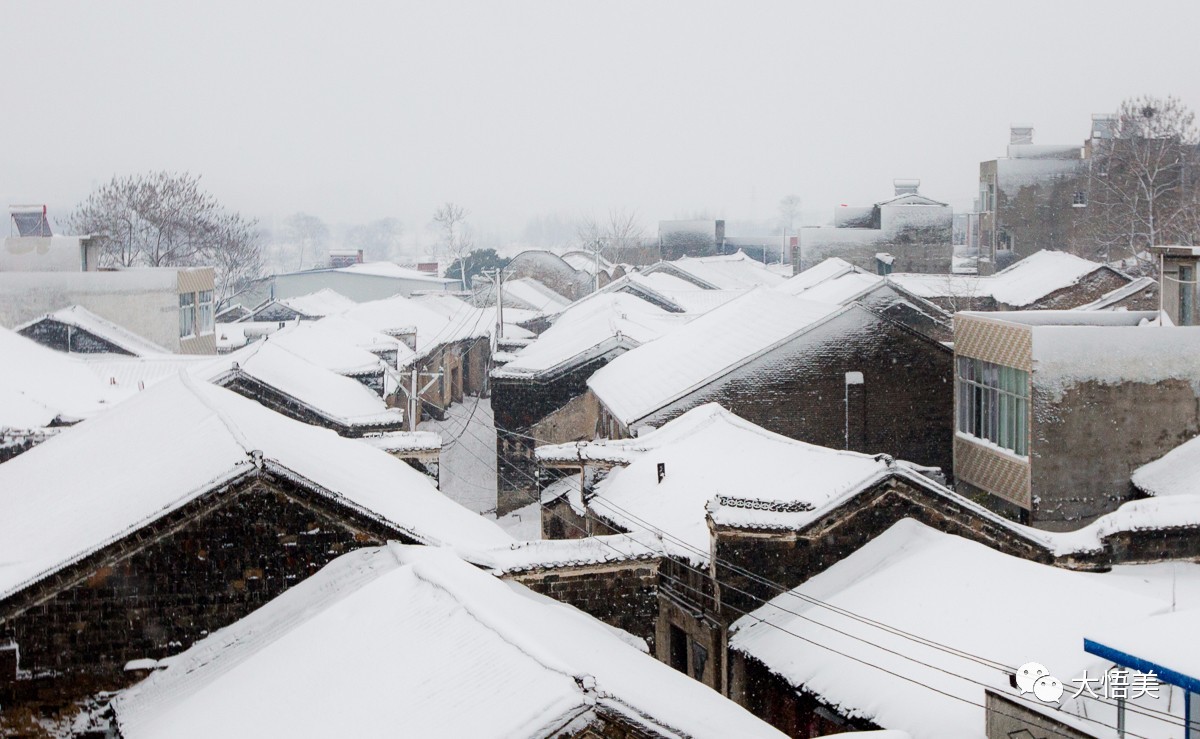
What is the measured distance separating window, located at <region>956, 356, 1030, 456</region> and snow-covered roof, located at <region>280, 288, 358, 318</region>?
34.0 metres

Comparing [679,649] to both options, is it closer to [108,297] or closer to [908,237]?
[108,297]

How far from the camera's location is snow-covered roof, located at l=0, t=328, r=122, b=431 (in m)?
24.7

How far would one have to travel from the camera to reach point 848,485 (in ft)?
52.3

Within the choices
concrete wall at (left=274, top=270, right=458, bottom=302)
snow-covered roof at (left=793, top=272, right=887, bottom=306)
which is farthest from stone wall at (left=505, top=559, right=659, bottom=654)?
concrete wall at (left=274, top=270, right=458, bottom=302)

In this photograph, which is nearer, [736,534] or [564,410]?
[736,534]

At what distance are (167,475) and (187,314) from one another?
2795 cm

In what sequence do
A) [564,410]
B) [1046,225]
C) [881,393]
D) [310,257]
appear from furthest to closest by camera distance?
[310,257], [1046,225], [564,410], [881,393]

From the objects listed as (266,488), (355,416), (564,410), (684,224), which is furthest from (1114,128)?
(266,488)

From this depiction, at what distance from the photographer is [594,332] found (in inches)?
1396

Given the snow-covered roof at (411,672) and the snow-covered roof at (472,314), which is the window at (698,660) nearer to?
the snow-covered roof at (411,672)

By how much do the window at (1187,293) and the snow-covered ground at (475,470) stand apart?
1406 cm

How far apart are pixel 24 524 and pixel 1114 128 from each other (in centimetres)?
5826

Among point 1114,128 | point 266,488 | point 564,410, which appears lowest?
point 564,410

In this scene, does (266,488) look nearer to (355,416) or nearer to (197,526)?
(197,526)
